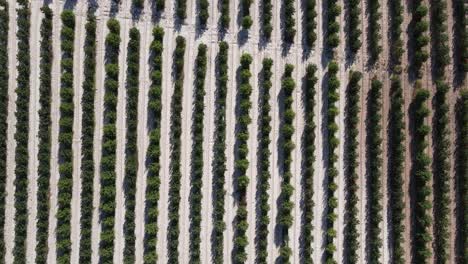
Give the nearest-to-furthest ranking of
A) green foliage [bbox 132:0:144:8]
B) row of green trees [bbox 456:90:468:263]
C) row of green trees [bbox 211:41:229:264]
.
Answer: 1. green foliage [bbox 132:0:144:8]
2. row of green trees [bbox 211:41:229:264]
3. row of green trees [bbox 456:90:468:263]

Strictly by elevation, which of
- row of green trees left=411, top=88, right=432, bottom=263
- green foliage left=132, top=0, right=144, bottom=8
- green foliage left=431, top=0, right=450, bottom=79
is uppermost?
green foliage left=132, top=0, right=144, bottom=8

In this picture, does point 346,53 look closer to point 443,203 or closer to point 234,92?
point 234,92

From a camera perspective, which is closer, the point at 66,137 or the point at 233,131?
the point at 66,137

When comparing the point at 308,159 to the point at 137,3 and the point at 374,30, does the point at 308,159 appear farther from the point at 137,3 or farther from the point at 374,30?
the point at 137,3

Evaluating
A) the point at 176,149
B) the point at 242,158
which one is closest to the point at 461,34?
the point at 242,158

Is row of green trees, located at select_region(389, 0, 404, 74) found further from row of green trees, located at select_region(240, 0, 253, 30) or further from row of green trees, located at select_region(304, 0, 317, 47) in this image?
row of green trees, located at select_region(240, 0, 253, 30)

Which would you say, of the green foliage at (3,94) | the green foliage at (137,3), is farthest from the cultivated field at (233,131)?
the green foliage at (137,3)

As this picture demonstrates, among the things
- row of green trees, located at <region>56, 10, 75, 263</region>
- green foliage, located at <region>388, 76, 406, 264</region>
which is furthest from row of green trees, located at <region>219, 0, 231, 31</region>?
green foliage, located at <region>388, 76, 406, 264</region>
